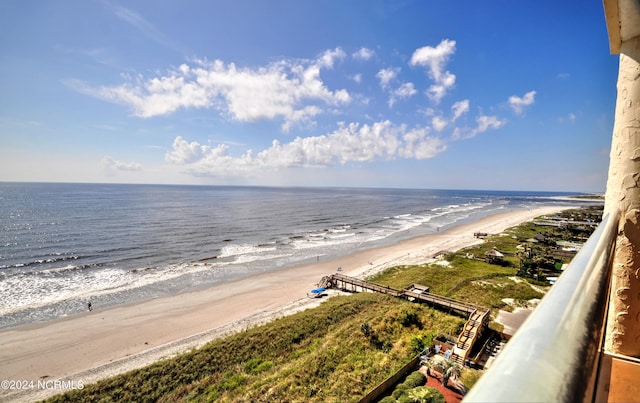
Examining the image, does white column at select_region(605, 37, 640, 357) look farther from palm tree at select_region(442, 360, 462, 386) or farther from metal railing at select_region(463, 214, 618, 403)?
palm tree at select_region(442, 360, 462, 386)

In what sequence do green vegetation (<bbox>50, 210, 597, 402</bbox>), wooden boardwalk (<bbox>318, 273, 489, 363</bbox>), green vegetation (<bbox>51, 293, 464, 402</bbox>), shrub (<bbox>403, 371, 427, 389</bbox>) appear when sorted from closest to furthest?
1. shrub (<bbox>403, 371, 427, 389</bbox>)
2. green vegetation (<bbox>50, 210, 597, 402</bbox>)
3. green vegetation (<bbox>51, 293, 464, 402</bbox>)
4. wooden boardwalk (<bbox>318, 273, 489, 363</bbox>)

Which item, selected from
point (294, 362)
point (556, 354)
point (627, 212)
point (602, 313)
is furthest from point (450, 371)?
point (556, 354)

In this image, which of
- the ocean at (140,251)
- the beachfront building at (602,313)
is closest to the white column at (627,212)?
the beachfront building at (602,313)

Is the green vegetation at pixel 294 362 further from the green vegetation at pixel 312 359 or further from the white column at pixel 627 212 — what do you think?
the white column at pixel 627 212

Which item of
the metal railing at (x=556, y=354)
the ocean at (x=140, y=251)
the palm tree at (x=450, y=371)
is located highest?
the metal railing at (x=556, y=354)

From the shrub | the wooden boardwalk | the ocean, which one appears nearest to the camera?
the shrub

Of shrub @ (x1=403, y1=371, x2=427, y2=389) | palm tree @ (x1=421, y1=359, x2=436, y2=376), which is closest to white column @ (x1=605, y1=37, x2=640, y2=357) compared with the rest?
shrub @ (x1=403, y1=371, x2=427, y2=389)
